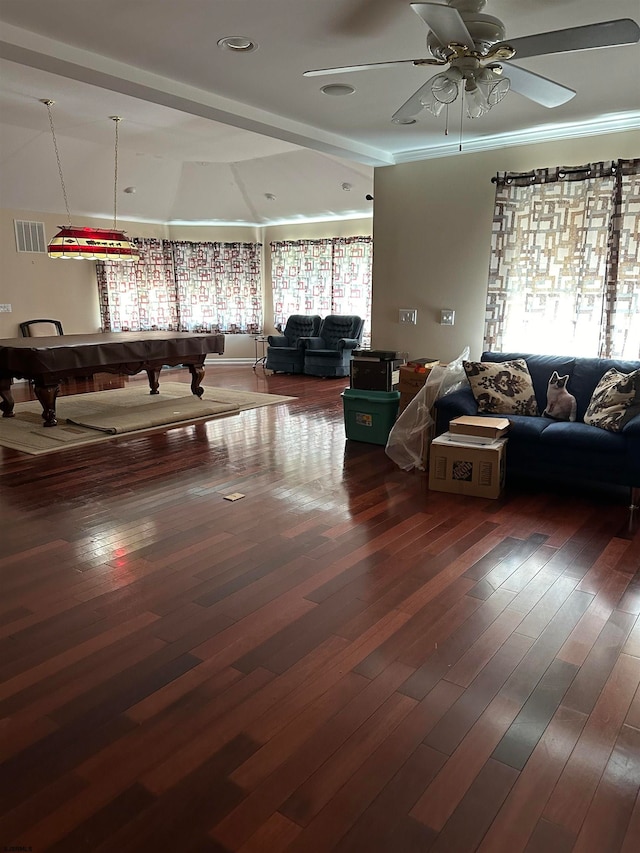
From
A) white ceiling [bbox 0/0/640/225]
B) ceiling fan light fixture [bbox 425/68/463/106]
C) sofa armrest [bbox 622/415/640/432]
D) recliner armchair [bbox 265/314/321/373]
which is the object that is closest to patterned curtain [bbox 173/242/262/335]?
recliner armchair [bbox 265/314/321/373]

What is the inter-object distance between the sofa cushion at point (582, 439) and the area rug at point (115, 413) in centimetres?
360

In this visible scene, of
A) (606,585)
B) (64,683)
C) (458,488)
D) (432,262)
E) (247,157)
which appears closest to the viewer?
(64,683)

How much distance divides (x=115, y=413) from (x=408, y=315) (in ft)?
10.7

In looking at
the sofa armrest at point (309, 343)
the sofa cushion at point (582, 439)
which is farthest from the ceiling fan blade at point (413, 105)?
the sofa armrest at point (309, 343)

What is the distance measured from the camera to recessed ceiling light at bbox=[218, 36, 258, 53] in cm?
311

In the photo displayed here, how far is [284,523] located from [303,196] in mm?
7208

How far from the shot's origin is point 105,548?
318 centimetres

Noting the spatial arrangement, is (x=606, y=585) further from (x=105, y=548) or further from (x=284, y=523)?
(x=105, y=548)

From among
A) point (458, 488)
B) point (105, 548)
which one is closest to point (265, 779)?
point (105, 548)

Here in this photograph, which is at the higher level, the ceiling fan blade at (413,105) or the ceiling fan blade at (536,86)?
the ceiling fan blade at (536,86)

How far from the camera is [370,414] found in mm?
5270

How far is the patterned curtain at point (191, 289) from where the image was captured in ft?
33.6

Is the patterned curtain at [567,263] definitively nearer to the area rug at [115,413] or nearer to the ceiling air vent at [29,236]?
the area rug at [115,413]

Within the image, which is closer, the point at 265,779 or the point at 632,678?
the point at 265,779
